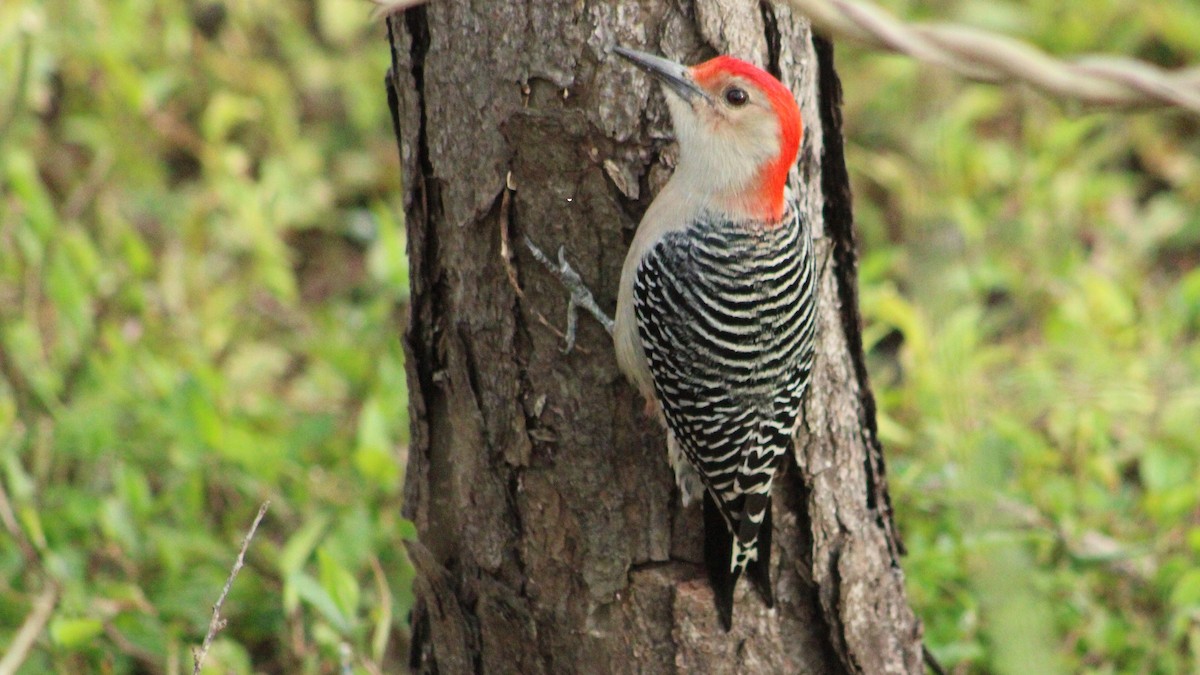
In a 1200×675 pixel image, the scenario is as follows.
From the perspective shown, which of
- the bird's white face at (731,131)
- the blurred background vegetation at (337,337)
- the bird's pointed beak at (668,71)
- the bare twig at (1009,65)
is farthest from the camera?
the blurred background vegetation at (337,337)

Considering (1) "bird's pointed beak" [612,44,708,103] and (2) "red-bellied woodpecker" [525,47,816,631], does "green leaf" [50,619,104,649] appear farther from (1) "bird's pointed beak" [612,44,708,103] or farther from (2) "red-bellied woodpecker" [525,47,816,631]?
(1) "bird's pointed beak" [612,44,708,103]

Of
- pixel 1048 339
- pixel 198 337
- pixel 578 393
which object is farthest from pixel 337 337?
pixel 1048 339

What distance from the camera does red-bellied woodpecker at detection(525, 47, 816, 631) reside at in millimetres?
2844

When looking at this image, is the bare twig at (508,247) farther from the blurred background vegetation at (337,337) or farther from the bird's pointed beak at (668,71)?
the blurred background vegetation at (337,337)

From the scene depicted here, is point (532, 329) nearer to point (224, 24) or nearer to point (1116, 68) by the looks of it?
point (1116, 68)

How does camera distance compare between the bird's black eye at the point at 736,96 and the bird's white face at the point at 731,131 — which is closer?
the bird's white face at the point at 731,131

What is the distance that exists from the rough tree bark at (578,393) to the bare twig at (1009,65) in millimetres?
1277

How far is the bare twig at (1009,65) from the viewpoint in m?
1.19

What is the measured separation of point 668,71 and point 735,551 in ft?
3.67

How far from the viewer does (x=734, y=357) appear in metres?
2.96

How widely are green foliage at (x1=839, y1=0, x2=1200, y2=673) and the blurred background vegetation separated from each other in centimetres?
2

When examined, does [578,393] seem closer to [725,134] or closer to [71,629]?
[725,134]

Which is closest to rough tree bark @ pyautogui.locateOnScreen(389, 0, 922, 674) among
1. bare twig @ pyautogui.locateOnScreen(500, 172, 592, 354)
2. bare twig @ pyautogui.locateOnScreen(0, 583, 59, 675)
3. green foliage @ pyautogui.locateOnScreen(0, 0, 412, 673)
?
bare twig @ pyautogui.locateOnScreen(500, 172, 592, 354)

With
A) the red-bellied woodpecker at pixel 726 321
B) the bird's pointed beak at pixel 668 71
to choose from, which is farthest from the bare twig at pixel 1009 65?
the red-bellied woodpecker at pixel 726 321
